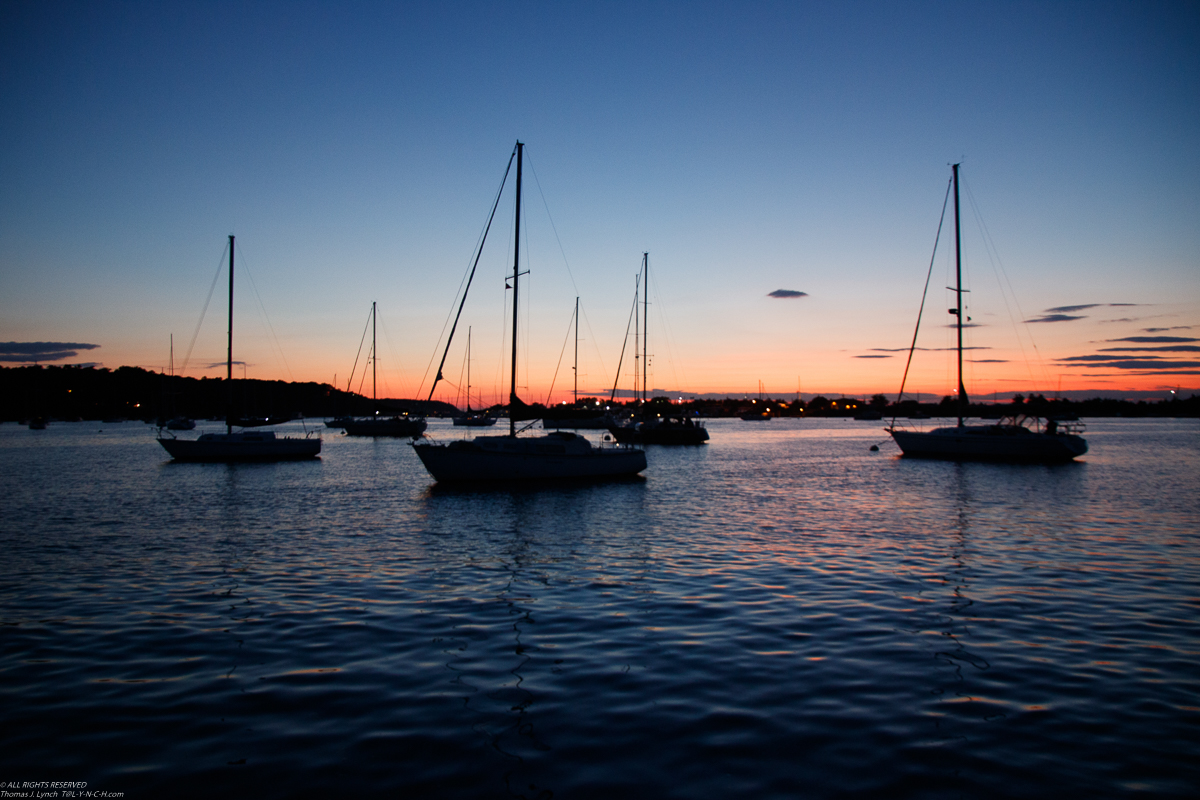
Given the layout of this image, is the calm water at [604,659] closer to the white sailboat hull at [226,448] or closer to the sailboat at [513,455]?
the sailboat at [513,455]

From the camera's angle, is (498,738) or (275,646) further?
(275,646)

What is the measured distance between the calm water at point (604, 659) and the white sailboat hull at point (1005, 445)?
96.0ft

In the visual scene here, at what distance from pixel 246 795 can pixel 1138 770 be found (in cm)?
755

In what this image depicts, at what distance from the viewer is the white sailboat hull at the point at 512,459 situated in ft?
105

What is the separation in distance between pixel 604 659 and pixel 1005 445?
48566mm

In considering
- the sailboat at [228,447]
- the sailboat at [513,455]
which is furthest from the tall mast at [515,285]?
the sailboat at [228,447]

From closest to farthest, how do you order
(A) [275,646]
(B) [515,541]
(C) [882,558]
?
(A) [275,646], (C) [882,558], (B) [515,541]

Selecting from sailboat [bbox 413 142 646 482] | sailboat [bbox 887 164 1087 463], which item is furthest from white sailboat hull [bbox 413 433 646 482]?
sailboat [bbox 887 164 1087 463]

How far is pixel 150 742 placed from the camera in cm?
662

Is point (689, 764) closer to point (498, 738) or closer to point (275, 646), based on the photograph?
point (498, 738)

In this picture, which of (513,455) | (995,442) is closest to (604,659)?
(513,455)

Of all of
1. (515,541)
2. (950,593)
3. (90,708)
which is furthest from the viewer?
(515,541)

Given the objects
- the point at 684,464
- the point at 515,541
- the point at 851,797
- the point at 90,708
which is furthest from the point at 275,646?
the point at 684,464

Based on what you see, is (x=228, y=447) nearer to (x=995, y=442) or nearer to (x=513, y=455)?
(x=513, y=455)
